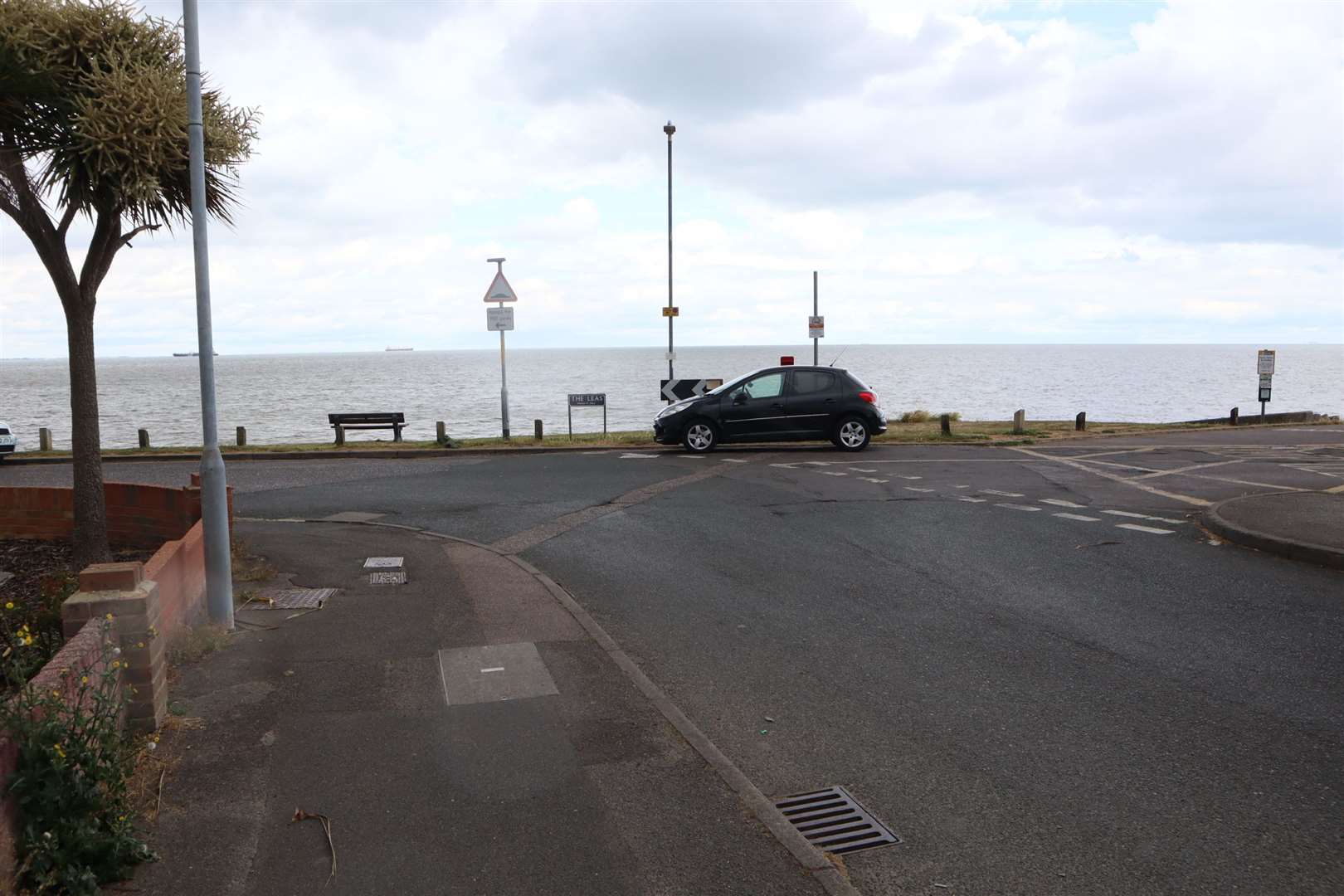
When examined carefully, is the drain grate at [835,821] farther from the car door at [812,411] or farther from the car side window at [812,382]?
the car side window at [812,382]

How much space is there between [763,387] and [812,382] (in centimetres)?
95

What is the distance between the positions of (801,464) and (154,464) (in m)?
12.6

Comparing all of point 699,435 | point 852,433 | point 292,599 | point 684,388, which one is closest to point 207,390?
point 292,599

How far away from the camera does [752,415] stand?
751 inches

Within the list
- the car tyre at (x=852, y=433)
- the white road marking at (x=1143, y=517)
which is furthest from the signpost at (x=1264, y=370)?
the white road marking at (x=1143, y=517)

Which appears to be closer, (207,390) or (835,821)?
(835,821)

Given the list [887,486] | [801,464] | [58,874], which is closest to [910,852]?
[58,874]

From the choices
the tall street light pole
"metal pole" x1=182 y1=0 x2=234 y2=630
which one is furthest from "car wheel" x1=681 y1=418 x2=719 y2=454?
"metal pole" x1=182 y1=0 x2=234 y2=630

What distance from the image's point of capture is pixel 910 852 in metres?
4.02

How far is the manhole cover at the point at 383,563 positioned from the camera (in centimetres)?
915

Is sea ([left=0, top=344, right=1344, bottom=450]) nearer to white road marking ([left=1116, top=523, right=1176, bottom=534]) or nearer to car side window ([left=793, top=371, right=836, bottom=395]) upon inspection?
car side window ([left=793, top=371, right=836, bottom=395])

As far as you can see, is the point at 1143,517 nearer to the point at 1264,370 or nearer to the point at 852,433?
the point at 852,433

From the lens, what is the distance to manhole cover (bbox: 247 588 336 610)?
7688 millimetres

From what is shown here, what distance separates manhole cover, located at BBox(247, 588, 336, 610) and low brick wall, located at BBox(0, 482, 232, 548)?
1.14 metres
